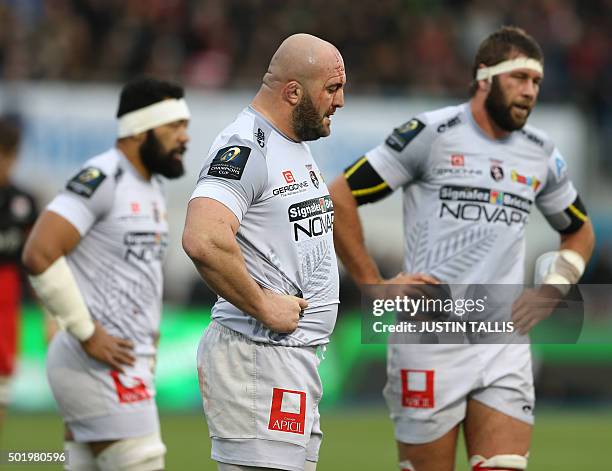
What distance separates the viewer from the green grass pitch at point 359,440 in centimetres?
1234

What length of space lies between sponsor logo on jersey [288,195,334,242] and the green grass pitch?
552 cm

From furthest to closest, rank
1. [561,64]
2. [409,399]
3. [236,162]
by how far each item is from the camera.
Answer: [561,64], [409,399], [236,162]

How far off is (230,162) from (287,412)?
3.78 ft

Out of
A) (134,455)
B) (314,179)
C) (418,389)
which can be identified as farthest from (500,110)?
(134,455)

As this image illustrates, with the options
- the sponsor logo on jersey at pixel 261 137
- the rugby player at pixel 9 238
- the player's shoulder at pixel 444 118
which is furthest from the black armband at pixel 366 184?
the rugby player at pixel 9 238

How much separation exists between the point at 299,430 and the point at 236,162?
49.0 inches

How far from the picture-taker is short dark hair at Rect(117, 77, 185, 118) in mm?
7734

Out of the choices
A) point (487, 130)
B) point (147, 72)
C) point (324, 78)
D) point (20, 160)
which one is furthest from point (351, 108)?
point (324, 78)

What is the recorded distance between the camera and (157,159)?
763 cm

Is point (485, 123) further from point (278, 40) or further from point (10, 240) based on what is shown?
point (278, 40)

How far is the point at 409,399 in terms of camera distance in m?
7.12

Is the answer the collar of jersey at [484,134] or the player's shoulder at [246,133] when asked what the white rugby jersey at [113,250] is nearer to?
the player's shoulder at [246,133]

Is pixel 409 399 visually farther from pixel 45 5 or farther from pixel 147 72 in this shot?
pixel 45 5

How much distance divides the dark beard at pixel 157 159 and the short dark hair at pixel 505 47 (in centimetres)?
192
